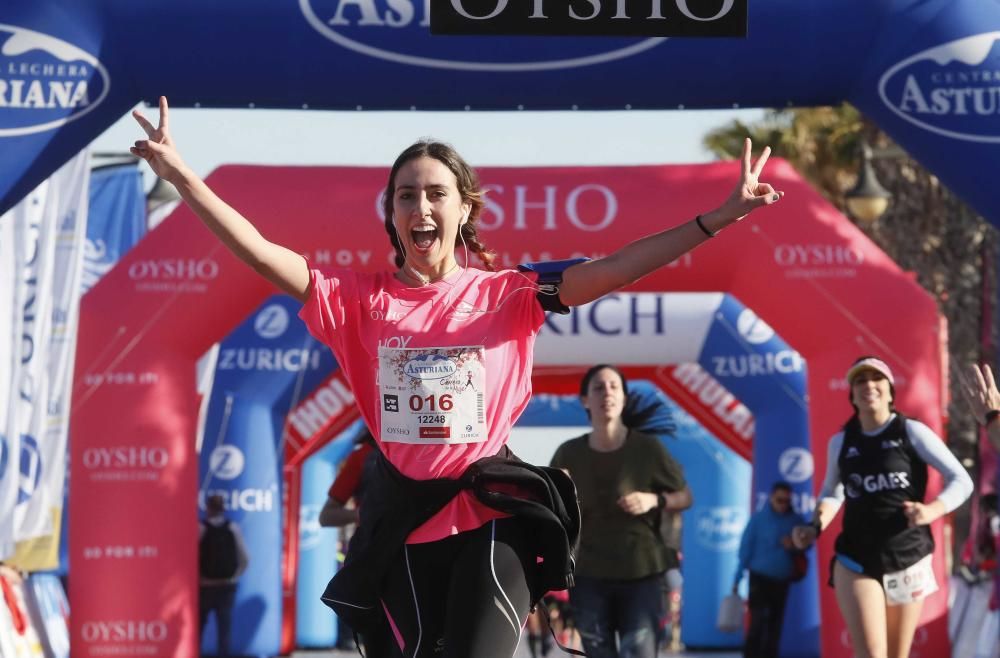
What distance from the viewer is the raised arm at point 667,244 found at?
12.8 feet

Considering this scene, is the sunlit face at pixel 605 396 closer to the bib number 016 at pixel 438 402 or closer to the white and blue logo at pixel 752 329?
the bib number 016 at pixel 438 402

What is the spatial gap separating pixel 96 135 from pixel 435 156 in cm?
447

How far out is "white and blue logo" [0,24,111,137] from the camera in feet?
25.8

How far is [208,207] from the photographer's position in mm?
3906

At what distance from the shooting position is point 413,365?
4.12 m

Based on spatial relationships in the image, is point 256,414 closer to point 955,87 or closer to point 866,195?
point 866,195

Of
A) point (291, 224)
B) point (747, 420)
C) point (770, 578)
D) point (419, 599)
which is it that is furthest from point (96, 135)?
point (747, 420)

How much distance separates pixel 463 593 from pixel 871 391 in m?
3.90

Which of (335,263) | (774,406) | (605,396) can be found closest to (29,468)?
(335,263)

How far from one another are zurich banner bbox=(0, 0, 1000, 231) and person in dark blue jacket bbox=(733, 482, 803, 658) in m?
4.41

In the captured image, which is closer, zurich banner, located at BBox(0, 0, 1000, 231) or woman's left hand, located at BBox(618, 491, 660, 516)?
woman's left hand, located at BBox(618, 491, 660, 516)

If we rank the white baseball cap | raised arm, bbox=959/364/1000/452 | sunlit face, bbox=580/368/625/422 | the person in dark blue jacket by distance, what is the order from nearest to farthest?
raised arm, bbox=959/364/1000/452 → the white baseball cap → sunlit face, bbox=580/368/625/422 → the person in dark blue jacket

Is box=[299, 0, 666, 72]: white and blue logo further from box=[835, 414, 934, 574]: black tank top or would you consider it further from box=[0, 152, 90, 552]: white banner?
box=[0, 152, 90, 552]: white banner

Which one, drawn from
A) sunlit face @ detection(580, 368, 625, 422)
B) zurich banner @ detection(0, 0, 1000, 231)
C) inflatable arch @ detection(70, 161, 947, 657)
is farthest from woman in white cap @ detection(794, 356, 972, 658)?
inflatable arch @ detection(70, 161, 947, 657)
